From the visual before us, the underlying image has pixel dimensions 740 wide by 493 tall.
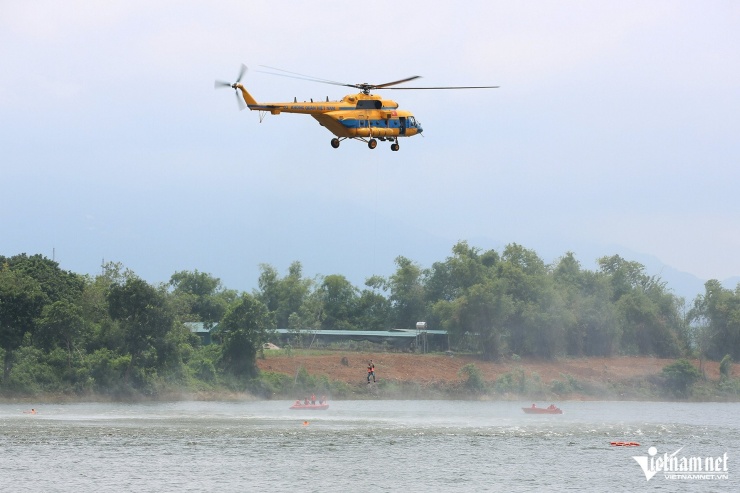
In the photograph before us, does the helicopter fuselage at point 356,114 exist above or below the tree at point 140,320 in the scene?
above

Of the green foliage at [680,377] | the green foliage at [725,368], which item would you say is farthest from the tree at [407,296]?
the green foliage at [725,368]

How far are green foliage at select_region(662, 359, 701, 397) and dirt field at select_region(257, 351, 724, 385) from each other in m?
2.44

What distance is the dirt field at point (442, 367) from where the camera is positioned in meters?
118

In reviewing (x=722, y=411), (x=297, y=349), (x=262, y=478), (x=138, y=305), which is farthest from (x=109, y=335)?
(x=722, y=411)

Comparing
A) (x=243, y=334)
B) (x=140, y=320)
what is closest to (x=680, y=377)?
(x=243, y=334)

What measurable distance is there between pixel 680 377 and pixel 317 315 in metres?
45.1

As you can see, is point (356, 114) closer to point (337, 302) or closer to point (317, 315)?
point (317, 315)

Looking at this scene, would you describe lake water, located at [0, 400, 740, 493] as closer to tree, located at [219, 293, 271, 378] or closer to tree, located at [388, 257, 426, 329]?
tree, located at [219, 293, 271, 378]

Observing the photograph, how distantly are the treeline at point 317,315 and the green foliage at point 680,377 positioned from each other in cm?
947

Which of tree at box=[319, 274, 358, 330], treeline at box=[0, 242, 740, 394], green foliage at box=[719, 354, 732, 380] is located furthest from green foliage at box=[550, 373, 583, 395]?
tree at box=[319, 274, 358, 330]

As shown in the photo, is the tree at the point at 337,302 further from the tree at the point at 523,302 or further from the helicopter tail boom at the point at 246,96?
the helicopter tail boom at the point at 246,96

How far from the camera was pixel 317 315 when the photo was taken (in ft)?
470

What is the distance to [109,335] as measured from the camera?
102 m

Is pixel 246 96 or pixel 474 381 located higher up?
pixel 246 96
